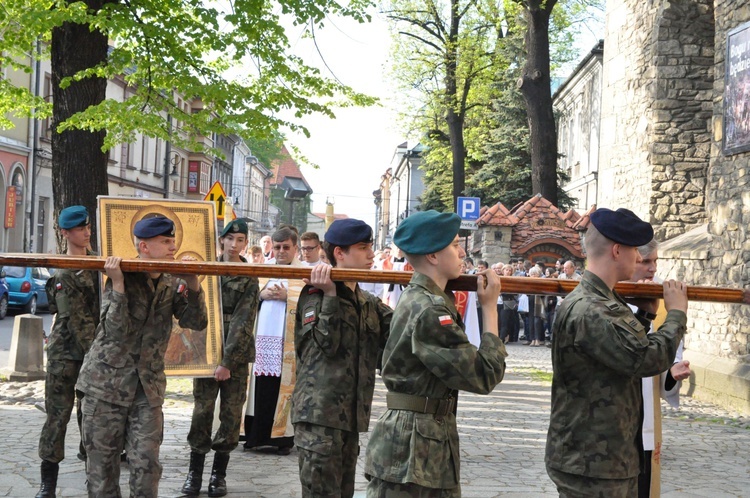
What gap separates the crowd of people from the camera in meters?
3.94

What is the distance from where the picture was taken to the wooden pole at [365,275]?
436 centimetres

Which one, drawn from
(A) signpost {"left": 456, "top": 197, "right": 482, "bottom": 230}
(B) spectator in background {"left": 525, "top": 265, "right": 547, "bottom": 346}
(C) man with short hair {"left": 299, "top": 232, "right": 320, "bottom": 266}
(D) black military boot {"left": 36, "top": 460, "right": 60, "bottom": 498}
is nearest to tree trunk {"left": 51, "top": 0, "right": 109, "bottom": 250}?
(C) man with short hair {"left": 299, "top": 232, "right": 320, "bottom": 266}

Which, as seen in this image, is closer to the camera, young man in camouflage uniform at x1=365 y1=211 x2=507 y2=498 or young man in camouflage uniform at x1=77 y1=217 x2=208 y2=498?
young man in camouflage uniform at x1=365 y1=211 x2=507 y2=498

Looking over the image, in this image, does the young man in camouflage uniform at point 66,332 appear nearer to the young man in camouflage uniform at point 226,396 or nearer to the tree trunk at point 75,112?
the young man in camouflage uniform at point 226,396

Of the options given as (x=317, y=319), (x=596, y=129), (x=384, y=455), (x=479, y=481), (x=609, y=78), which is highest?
(x=596, y=129)

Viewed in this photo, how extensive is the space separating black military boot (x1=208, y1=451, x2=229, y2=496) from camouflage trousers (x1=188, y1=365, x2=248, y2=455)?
8 centimetres

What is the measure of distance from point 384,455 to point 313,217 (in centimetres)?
13206

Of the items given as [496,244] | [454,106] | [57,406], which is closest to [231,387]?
[57,406]

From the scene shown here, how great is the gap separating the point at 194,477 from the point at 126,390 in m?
1.74

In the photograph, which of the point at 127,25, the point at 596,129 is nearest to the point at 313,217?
the point at 596,129

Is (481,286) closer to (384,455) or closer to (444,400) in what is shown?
(444,400)

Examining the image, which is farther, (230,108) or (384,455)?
(230,108)

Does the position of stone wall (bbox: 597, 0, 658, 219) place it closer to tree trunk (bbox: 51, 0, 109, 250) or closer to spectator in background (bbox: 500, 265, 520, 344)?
spectator in background (bbox: 500, 265, 520, 344)

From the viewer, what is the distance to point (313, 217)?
135625 millimetres
